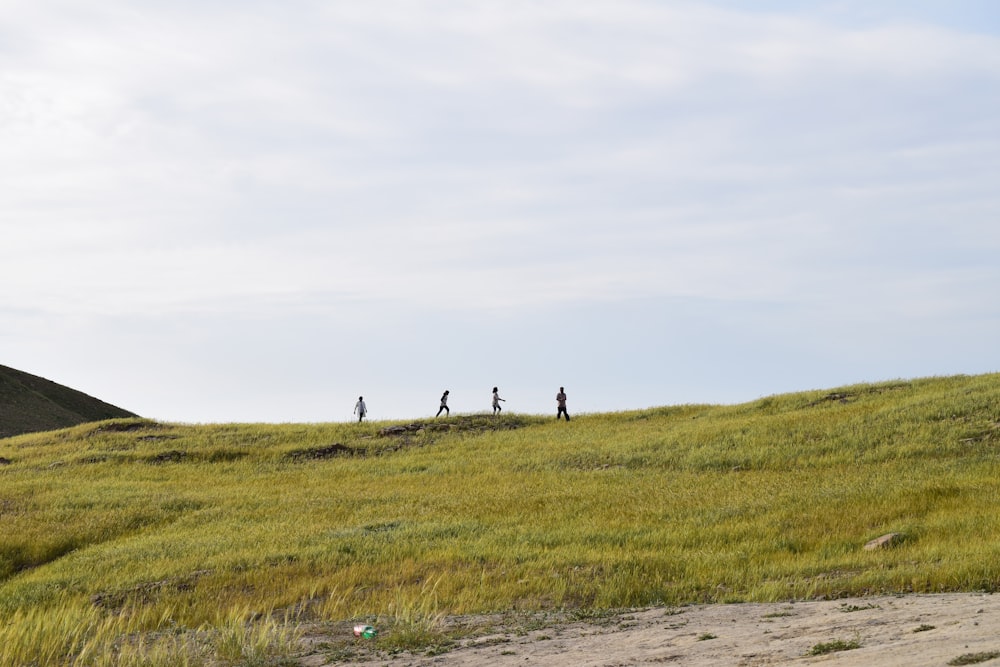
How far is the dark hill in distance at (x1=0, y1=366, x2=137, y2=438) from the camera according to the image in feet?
243

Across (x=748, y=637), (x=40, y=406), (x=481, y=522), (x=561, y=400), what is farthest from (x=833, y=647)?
(x=40, y=406)

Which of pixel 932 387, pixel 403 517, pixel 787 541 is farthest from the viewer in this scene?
pixel 932 387

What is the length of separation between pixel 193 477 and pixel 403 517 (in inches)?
626

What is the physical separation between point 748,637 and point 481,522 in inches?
512

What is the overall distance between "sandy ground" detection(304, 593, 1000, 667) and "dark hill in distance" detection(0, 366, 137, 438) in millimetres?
69264

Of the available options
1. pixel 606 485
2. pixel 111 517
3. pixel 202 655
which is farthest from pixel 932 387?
pixel 202 655

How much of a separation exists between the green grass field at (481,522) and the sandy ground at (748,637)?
953mm

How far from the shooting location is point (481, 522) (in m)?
22.8

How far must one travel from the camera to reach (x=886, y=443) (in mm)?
30609

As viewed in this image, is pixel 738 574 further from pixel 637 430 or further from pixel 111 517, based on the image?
pixel 637 430

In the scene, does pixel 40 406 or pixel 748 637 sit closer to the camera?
pixel 748 637

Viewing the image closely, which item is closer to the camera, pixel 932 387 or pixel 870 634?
pixel 870 634

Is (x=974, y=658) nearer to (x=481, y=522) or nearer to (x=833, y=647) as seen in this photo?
(x=833, y=647)

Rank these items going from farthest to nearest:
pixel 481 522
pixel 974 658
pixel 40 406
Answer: pixel 40 406
pixel 481 522
pixel 974 658
